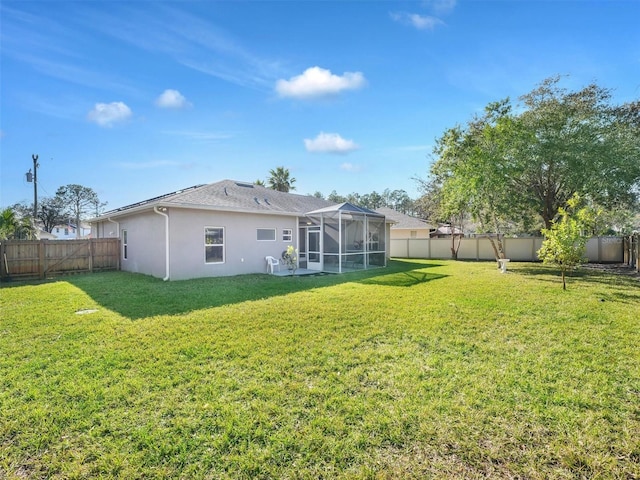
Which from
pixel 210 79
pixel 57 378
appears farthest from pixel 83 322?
pixel 210 79

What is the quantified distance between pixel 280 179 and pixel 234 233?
2422cm

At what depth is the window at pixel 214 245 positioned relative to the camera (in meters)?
11.9

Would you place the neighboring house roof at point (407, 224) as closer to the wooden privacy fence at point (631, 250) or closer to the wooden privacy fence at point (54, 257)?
the wooden privacy fence at point (631, 250)

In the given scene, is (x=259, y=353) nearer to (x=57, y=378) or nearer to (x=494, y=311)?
(x=57, y=378)

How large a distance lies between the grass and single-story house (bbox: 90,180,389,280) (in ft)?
15.1

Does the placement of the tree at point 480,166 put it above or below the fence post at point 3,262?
above

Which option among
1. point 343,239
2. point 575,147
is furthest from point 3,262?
point 575,147

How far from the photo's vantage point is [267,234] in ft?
45.5

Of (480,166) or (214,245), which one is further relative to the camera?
(480,166)

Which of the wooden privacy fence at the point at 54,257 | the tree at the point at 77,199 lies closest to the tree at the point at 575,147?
the wooden privacy fence at the point at 54,257

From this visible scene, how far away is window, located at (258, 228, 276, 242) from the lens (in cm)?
1357

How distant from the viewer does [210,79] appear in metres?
11.5

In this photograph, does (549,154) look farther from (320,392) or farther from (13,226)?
(13,226)

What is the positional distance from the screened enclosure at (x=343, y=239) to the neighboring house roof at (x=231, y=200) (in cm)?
128
